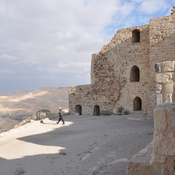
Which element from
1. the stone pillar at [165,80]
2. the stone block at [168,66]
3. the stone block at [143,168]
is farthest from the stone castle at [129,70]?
the stone block at [143,168]

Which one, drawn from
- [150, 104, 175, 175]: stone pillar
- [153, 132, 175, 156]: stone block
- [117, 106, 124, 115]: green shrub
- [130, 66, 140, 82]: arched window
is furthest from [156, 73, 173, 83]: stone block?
[117, 106, 124, 115]: green shrub

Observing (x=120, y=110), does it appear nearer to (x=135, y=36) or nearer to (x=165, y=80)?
(x=135, y=36)

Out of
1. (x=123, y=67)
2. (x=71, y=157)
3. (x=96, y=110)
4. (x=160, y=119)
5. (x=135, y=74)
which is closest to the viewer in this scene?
(x=160, y=119)

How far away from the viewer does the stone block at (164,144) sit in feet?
8.36

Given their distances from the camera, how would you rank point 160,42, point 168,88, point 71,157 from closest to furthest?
point 168,88
point 71,157
point 160,42

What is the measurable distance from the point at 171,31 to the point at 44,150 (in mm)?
10136

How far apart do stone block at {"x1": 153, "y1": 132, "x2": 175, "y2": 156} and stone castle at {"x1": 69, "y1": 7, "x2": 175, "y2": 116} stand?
32.5 ft

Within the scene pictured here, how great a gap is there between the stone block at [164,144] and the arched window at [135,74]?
38.5ft

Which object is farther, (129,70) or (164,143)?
(129,70)

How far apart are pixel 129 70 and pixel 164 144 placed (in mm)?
11675

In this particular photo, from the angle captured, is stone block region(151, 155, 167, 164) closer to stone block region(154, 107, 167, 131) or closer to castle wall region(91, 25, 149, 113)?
stone block region(154, 107, 167, 131)

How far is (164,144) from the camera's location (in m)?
2.58

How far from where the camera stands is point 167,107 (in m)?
2.58

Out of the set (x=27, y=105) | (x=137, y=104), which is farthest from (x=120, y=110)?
(x=27, y=105)
